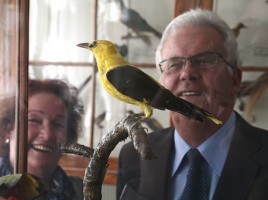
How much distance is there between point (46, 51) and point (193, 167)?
11.7 inches

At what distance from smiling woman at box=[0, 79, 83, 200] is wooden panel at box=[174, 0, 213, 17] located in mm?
201

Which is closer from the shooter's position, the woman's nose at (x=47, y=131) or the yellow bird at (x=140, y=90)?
the yellow bird at (x=140, y=90)

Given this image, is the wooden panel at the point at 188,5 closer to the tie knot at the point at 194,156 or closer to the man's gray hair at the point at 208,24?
the man's gray hair at the point at 208,24

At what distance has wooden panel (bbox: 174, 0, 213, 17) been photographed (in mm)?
532

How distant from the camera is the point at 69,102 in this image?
1.94ft

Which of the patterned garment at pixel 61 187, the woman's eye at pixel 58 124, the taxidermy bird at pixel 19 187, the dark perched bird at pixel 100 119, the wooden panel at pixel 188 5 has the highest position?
the wooden panel at pixel 188 5

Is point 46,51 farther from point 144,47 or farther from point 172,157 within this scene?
point 172,157

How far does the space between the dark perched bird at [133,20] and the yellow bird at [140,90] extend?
0.12 metres

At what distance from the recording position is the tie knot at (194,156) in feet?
1.67

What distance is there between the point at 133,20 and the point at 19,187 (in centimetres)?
29

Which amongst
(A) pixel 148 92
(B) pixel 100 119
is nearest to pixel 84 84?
(B) pixel 100 119

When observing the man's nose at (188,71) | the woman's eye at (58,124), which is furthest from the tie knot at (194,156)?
the woman's eye at (58,124)

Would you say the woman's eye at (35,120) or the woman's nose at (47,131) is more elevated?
the woman's eye at (35,120)

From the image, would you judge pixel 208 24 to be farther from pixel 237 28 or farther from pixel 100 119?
pixel 100 119
